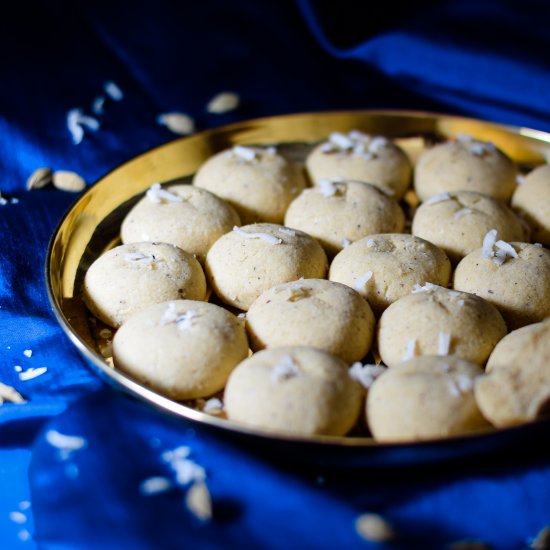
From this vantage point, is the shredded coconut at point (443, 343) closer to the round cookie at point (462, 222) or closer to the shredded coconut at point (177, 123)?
the round cookie at point (462, 222)

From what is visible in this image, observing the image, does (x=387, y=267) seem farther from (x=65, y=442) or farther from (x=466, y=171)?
(x=65, y=442)

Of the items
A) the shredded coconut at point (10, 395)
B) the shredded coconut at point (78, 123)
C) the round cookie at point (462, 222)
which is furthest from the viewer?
the shredded coconut at point (78, 123)

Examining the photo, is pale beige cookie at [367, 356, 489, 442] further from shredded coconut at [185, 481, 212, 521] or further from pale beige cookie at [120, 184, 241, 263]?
pale beige cookie at [120, 184, 241, 263]

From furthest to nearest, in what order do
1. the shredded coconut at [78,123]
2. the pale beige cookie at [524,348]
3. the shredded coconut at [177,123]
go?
1. the shredded coconut at [177,123]
2. the shredded coconut at [78,123]
3. the pale beige cookie at [524,348]

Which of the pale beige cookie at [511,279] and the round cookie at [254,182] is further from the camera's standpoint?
the round cookie at [254,182]

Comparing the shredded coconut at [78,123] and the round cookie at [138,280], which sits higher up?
the shredded coconut at [78,123]

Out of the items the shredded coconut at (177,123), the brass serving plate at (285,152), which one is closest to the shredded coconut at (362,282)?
the brass serving plate at (285,152)

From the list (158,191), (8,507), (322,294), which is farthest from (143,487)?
(158,191)
